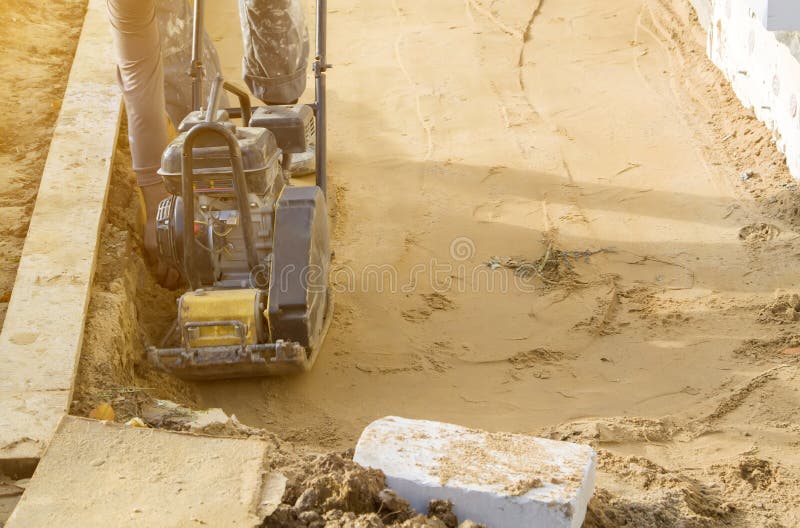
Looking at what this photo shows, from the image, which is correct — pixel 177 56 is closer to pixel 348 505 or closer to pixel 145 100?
pixel 145 100

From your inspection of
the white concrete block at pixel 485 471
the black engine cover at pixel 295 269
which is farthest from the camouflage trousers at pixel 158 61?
the white concrete block at pixel 485 471

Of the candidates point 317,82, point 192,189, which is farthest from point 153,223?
point 317,82

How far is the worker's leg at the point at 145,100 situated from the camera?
4.91m

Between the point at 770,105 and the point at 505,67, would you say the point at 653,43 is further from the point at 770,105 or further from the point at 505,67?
the point at 770,105

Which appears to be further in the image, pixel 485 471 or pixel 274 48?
pixel 274 48

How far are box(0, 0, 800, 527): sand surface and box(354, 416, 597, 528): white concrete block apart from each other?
228 millimetres

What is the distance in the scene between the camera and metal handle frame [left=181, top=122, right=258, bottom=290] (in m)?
3.91

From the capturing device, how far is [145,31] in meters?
4.91

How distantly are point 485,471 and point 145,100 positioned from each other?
2.86 metres

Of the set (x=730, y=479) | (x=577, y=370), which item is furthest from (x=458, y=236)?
(x=730, y=479)

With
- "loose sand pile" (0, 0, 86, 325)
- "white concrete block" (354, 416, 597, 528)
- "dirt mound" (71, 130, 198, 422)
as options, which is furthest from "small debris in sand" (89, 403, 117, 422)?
"white concrete block" (354, 416, 597, 528)

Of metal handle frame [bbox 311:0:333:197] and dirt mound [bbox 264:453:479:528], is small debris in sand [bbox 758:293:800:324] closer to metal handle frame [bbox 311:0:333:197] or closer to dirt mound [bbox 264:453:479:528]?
metal handle frame [bbox 311:0:333:197]

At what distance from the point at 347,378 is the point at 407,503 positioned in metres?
1.63

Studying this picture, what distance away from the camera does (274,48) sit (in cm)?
511
